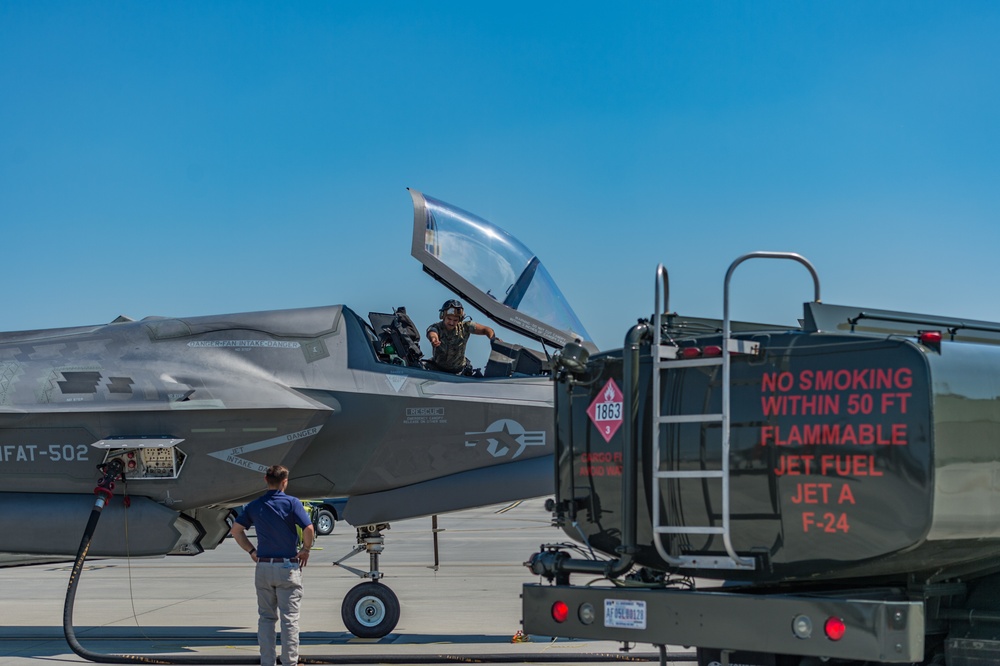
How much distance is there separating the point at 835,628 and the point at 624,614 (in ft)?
3.48

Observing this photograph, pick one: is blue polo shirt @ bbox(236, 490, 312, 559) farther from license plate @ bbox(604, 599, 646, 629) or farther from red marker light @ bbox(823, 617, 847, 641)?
red marker light @ bbox(823, 617, 847, 641)

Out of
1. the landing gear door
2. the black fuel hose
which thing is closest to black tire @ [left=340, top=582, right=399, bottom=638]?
the black fuel hose

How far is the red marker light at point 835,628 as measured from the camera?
495 cm

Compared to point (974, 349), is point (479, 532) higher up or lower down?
lower down

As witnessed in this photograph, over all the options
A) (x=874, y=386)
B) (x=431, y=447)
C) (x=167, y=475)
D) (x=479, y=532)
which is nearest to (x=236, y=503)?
(x=167, y=475)

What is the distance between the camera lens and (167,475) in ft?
33.6

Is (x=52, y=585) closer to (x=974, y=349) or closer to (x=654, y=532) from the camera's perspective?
(x=654, y=532)

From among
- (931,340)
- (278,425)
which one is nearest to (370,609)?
(278,425)

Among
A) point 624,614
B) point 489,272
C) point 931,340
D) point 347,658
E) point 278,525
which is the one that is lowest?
point 347,658

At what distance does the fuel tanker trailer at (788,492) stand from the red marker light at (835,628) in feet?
0.03

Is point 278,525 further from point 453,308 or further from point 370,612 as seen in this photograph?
point 453,308

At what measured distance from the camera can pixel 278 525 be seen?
8.26 metres

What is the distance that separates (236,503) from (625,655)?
13.9 ft

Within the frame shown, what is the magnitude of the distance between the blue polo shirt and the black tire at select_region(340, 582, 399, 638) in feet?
7.43
